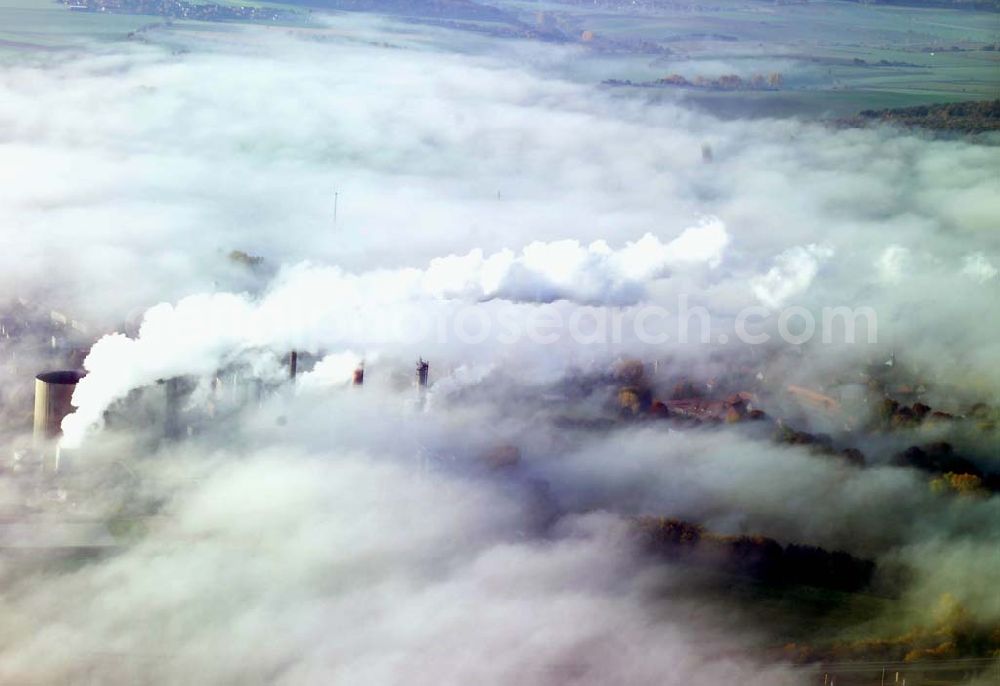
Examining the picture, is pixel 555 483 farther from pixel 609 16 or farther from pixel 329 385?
pixel 609 16

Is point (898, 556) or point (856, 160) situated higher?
point (856, 160)

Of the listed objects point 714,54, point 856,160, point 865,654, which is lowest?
point 865,654

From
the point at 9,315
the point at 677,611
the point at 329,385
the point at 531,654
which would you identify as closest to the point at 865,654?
the point at 677,611

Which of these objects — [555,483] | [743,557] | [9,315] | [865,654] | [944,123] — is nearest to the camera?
[865,654]

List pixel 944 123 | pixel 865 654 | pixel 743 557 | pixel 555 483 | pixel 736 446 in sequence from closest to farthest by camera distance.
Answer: pixel 865 654
pixel 743 557
pixel 555 483
pixel 736 446
pixel 944 123

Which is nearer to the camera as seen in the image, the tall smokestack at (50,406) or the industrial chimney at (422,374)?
the tall smokestack at (50,406)

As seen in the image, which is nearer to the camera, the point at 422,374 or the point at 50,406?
the point at 50,406

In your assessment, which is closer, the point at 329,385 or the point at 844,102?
the point at 329,385

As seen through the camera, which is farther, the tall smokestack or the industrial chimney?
the industrial chimney
